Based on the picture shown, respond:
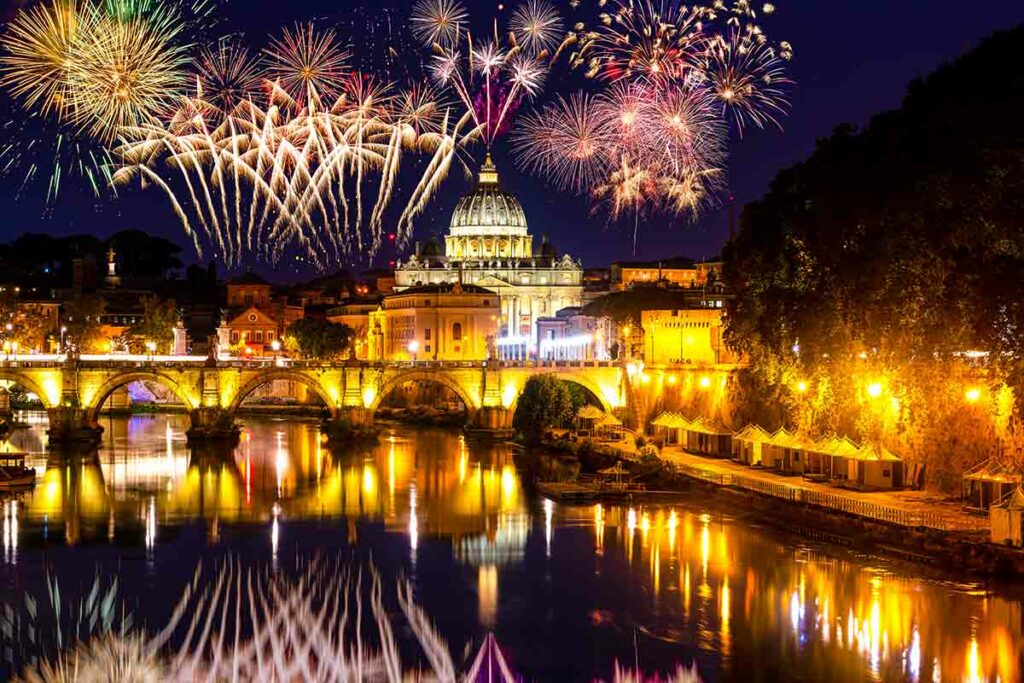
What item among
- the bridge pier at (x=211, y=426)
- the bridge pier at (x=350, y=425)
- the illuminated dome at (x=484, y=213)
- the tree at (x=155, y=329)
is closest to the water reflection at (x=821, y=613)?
the bridge pier at (x=350, y=425)

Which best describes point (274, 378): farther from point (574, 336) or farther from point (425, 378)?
point (574, 336)

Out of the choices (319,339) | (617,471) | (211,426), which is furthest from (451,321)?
(617,471)

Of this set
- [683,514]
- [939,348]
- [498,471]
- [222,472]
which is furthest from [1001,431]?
[222,472]

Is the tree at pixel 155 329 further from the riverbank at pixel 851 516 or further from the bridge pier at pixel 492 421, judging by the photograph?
the riverbank at pixel 851 516

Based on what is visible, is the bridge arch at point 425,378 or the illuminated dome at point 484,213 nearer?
the bridge arch at point 425,378

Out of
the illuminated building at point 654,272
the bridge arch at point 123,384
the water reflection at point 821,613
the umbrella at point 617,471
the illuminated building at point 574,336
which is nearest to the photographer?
the water reflection at point 821,613

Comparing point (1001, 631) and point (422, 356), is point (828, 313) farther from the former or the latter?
point (422, 356)

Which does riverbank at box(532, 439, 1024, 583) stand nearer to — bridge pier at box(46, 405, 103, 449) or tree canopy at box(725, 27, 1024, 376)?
tree canopy at box(725, 27, 1024, 376)

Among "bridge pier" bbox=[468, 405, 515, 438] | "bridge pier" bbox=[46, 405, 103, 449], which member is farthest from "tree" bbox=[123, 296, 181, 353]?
"bridge pier" bbox=[468, 405, 515, 438]
